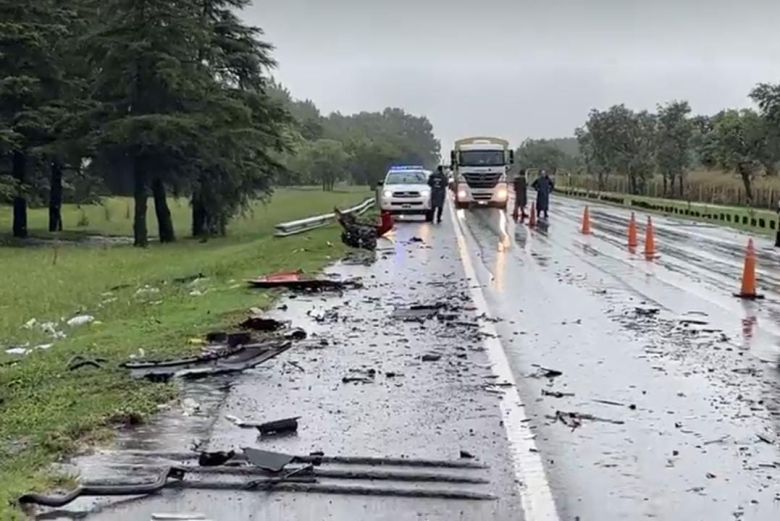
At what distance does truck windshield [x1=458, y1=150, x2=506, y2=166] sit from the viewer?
48281mm

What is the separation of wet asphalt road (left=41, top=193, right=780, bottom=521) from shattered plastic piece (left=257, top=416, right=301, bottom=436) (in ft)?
0.30

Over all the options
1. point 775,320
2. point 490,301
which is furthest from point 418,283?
point 775,320

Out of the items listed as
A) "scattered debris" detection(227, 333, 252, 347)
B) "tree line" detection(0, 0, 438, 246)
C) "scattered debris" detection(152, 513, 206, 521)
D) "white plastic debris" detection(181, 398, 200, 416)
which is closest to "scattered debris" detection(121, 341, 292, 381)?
"scattered debris" detection(227, 333, 252, 347)

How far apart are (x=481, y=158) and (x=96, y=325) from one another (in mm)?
36912

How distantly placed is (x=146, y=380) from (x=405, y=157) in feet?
528

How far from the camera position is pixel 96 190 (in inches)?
1811

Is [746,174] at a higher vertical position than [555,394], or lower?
higher

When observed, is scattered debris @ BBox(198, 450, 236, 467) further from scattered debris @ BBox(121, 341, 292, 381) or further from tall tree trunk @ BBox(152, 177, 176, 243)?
tall tree trunk @ BBox(152, 177, 176, 243)

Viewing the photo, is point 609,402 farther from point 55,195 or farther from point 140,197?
point 55,195

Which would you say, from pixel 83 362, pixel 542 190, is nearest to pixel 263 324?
pixel 83 362

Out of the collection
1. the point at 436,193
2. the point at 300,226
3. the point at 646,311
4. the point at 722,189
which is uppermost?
the point at 722,189

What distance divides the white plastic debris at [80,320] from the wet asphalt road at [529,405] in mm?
2867

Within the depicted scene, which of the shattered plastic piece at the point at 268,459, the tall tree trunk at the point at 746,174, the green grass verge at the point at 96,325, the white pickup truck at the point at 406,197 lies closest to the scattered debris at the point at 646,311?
the green grass verge at the point at 96,325

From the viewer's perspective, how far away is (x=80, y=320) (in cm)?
1385
